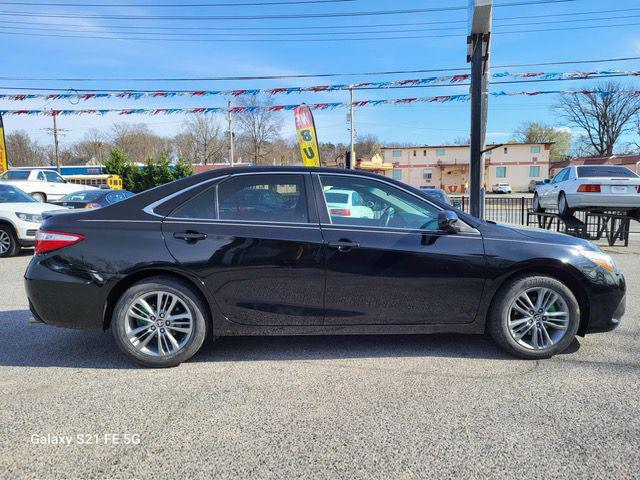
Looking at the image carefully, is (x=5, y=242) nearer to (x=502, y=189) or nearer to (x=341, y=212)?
(x=341, y=212)

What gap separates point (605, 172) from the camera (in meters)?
10.2

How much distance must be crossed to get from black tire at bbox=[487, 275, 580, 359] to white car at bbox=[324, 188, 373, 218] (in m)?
1.29

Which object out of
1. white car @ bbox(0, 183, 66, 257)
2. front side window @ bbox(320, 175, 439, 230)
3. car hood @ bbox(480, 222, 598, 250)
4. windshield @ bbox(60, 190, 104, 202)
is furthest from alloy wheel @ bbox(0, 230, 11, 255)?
car hood @ bbox(480, 222, 598, 250)

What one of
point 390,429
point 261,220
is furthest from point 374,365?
point 261,220

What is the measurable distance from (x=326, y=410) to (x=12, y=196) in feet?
34.1

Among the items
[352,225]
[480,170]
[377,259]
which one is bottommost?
[377,259]

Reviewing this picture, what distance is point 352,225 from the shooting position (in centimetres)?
368

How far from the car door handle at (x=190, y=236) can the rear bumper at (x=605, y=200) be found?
9.55 m

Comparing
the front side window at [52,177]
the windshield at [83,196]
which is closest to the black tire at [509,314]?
the windshield at [83,196]

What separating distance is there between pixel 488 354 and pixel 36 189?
2071 centimetres

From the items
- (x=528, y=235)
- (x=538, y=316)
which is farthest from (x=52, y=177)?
(x=538, y=316)

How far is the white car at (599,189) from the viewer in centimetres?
989

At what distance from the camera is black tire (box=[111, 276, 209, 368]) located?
140 inches

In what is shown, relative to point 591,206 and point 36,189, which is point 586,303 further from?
point 36,189
